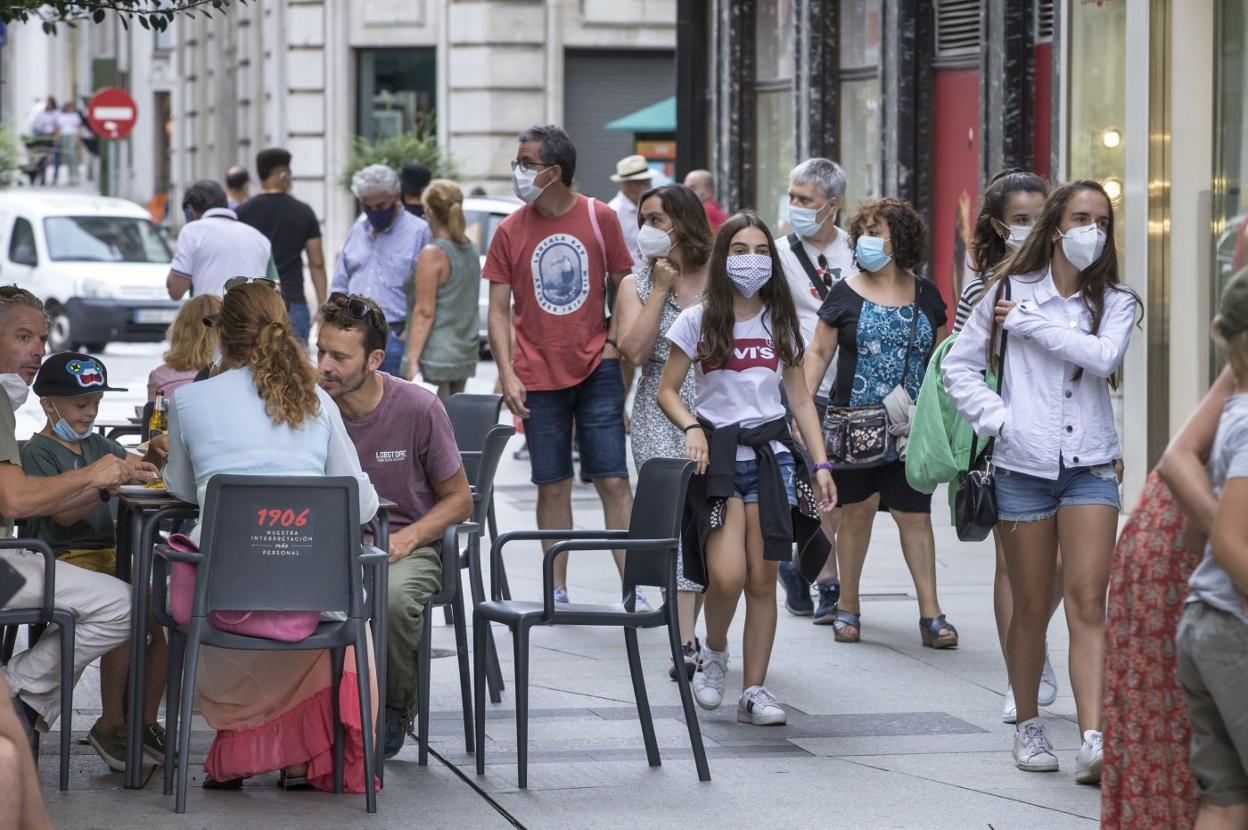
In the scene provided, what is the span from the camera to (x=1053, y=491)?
6.40 meters

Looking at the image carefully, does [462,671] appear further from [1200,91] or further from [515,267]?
[1200,91]

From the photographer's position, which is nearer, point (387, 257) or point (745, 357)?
point (745, 357)

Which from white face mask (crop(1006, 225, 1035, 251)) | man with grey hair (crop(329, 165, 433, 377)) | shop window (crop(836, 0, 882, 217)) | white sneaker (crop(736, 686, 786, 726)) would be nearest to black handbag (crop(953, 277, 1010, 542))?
white face mask (crop(1006, 225, 1035, 251))

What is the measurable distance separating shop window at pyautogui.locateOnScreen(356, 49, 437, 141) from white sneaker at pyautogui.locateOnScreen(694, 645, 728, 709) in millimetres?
26239

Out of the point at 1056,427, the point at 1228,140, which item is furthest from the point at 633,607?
the point at 1228,140

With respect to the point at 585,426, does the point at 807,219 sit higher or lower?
higher

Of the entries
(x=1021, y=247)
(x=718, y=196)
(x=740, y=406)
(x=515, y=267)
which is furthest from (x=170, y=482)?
(x=718, y=196)

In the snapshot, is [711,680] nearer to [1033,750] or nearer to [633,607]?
[633,607]

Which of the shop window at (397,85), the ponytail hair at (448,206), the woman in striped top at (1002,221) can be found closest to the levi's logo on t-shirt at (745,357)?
the woman in striped top at (1002,221)

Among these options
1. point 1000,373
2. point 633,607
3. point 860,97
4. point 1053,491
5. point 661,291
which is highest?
point 860,97

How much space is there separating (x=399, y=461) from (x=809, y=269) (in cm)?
265

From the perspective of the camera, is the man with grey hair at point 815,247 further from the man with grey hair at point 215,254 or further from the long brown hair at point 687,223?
the man with grey hair at point 215,254

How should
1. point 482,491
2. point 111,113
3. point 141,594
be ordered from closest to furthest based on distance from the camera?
point 141,594 → point 482,491 → point 111,113

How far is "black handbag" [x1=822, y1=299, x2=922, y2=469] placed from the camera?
8445 millimetres
